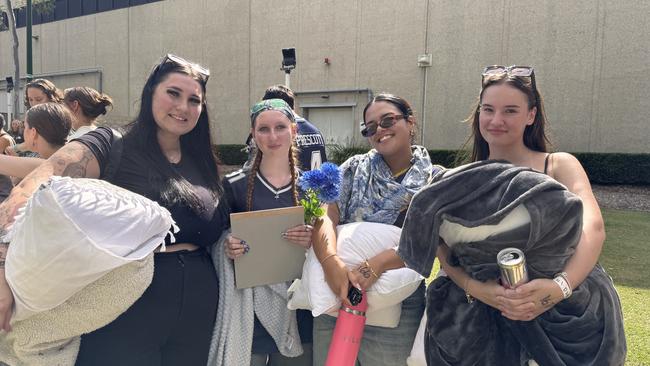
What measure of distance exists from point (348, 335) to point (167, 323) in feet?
2.73

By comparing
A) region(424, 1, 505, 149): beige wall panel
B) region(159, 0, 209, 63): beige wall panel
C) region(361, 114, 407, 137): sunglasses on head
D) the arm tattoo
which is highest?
region(159, 0, 209, 63): beige wall panel

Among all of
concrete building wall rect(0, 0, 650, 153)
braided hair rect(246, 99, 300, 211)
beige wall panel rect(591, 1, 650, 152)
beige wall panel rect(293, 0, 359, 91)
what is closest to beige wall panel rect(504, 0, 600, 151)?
concrete building wall rect(0, 0, 650, 153)

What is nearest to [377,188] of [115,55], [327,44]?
[327,44]

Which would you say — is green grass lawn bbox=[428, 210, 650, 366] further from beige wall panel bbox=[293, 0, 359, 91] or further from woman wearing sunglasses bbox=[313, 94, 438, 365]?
beige wall panel bbox=[293, 0, 359, 91]

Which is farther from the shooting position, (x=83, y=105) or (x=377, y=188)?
(x=83, y=105)

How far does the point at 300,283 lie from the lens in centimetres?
245

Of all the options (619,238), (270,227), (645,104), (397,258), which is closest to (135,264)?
(270,227)

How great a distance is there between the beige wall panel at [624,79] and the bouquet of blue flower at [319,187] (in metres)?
16.0

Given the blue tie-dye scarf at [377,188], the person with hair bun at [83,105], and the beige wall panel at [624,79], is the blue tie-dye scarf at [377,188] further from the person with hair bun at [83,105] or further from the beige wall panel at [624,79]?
the beige wall panel at [624,79]

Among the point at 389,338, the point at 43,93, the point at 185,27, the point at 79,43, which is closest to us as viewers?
the point at 389,338

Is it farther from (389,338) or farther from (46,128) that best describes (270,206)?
(46,128)

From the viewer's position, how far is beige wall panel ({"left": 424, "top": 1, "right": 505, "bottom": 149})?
16938 millimetres

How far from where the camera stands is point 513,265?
1664 mm

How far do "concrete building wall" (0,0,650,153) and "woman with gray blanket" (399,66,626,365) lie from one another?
14688mm
